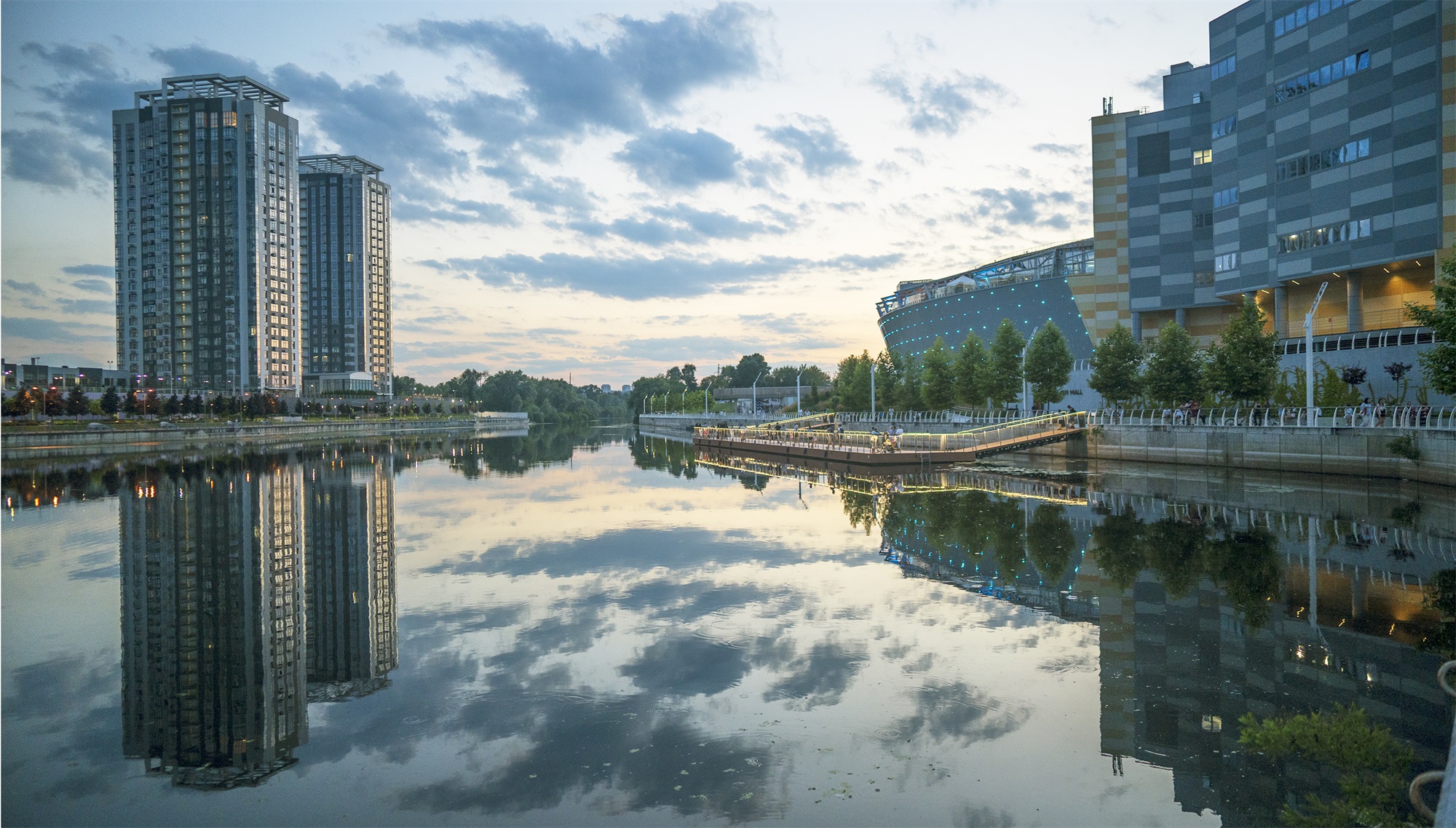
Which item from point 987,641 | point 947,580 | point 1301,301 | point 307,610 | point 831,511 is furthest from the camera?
point 1301,301

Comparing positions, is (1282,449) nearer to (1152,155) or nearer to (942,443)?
(942,443)

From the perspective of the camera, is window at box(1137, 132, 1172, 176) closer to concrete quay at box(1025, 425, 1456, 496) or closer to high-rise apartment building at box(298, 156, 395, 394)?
concrete quay at box(1025, 425, 1456, 496)

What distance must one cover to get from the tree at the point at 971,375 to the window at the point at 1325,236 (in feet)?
73.5

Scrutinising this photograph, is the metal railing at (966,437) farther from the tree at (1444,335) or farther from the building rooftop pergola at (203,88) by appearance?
the building rooftop pergola at (203,88)

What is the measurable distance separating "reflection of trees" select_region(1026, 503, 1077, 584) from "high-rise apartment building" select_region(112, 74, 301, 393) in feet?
484

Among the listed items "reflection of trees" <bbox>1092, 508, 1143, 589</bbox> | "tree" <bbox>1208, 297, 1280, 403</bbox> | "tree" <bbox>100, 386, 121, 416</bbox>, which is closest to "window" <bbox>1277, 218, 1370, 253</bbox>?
"tree" <bbox>1208, 297, 1280, 403</bbox>

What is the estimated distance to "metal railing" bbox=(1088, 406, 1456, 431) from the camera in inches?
1451

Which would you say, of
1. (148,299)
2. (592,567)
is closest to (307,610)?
(592,567)

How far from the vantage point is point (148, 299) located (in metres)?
142

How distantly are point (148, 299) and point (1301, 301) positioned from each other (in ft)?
529

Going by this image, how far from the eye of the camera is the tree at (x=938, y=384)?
3071 inches

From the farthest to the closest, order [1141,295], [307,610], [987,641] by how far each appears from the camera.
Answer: [1141,295] < [307,610] < [987,641]

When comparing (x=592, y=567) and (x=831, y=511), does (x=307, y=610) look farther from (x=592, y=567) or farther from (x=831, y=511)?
(x=831, y=511)

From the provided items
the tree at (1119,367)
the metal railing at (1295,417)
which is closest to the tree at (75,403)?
the metal railing at (1295,417)
